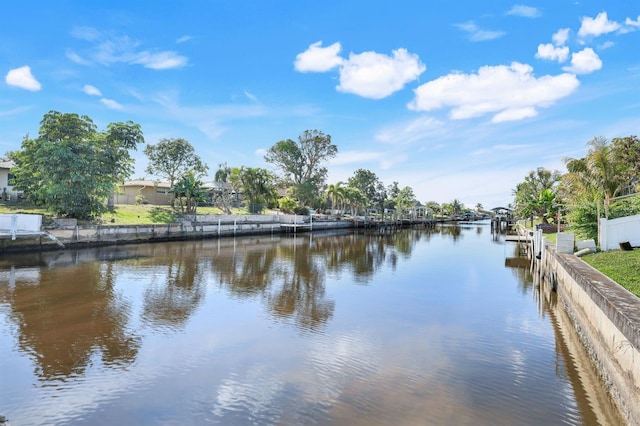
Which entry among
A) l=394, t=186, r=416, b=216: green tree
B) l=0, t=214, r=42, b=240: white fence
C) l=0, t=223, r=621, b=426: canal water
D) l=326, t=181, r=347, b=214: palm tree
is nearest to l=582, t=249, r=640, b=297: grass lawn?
l=0, t=223, r=621, b=426: canal water

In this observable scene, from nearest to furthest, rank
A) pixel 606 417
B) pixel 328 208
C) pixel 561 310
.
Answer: pixel 606 417, pixel 561 310, pixel 328 208

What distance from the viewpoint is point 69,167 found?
27.8 metres

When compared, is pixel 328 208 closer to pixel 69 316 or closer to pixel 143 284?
pixel 143 284

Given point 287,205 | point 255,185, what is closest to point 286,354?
point 255,185

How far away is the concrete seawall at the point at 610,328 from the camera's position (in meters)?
5.47

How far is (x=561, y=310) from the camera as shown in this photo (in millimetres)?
12219

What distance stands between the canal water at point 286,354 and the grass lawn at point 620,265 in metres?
1.79

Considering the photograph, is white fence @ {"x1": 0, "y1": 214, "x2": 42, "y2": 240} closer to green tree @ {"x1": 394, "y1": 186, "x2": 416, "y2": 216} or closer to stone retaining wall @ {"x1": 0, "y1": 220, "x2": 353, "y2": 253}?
stone retaining wall @ {"x1": 0, "y1": 220, "x2": 353, "y2": 253}

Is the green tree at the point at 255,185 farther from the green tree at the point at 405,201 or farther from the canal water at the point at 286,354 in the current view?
the green tree at the point at 405,201

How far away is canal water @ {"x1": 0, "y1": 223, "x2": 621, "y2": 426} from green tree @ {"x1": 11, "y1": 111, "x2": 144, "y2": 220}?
43.7ft

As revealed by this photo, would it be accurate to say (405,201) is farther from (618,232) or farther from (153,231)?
(618,232)

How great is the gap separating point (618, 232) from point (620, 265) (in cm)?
456

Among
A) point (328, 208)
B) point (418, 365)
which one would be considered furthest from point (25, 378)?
point (328, 208)

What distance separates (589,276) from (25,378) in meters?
12.4
